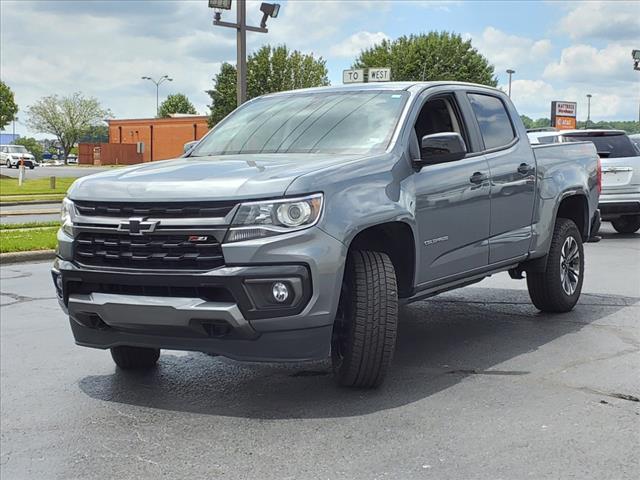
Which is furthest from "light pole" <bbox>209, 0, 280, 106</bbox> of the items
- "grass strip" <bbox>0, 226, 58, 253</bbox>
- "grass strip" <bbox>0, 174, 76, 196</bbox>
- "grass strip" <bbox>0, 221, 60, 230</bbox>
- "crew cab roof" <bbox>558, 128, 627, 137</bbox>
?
"grass strip" <bbox>0, 174, 76, 196</bbox>

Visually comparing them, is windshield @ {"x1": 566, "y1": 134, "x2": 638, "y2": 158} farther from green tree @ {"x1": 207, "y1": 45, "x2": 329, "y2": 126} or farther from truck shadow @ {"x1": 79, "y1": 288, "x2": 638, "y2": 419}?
green tree @ {"x1": 207, "y1": 45, "x2": 329, "y2": 126}

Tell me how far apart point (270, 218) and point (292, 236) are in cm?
15

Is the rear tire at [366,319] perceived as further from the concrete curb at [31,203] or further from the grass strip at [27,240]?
the concrete curb at [31,203]

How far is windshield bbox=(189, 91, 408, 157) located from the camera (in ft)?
18.0

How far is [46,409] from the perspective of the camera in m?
5.04

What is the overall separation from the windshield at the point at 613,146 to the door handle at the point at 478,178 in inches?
377

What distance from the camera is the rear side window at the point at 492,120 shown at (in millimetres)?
6465

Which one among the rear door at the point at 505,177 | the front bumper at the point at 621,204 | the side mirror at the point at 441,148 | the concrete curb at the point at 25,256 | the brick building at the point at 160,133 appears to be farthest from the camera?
the brick building at the point at 160,133

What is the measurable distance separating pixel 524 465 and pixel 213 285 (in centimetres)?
174

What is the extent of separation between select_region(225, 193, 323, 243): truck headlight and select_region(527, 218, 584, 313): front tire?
130 inches

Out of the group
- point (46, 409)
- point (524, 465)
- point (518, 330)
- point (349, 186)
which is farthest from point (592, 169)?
point (46, 409)

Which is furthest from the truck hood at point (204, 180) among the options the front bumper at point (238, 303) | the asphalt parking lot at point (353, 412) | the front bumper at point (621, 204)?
the front bumper at point (621, 204)

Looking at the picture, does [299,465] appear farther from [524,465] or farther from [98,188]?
[98,188]

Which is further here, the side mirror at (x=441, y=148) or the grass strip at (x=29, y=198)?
the grass strip at (x=29, y=198)
